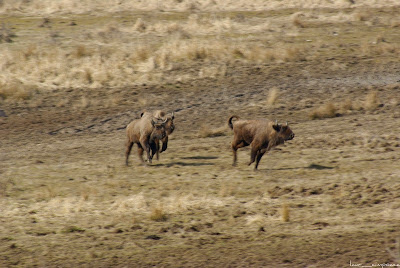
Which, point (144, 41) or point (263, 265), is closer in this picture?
point (263, 265)

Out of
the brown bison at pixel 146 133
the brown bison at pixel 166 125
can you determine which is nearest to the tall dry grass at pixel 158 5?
the brown bison at pixel 166 125

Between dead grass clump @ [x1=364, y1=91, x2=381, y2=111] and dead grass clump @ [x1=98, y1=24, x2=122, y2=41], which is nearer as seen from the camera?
dead grass clump @ [x1=364, y1=91, x2=381, y2=111]

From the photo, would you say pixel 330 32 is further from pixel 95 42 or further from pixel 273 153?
Answer: pixel 273 153

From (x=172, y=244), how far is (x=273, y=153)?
653 cm

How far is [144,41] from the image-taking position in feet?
96.2

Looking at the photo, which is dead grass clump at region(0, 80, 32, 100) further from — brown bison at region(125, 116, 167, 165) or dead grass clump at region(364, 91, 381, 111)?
dead grass clump at region(364, 91, 381, 111)

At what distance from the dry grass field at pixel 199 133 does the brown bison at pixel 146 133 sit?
0.44m

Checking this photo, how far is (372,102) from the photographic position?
70.4 feet

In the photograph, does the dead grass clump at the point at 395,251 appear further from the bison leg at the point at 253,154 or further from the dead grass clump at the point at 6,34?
the dead grass clump at the point at 6,34

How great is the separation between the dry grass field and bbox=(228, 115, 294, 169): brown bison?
20.7 inches

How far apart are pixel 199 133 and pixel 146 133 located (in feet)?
11.7

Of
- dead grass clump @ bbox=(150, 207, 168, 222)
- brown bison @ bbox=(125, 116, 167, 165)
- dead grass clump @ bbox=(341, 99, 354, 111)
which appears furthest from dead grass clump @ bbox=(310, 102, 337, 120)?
dead grass clump @ bbox=(150, 207, 168, 222)

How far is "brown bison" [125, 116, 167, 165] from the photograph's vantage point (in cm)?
1630

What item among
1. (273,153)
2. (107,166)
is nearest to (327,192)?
(273,153)
